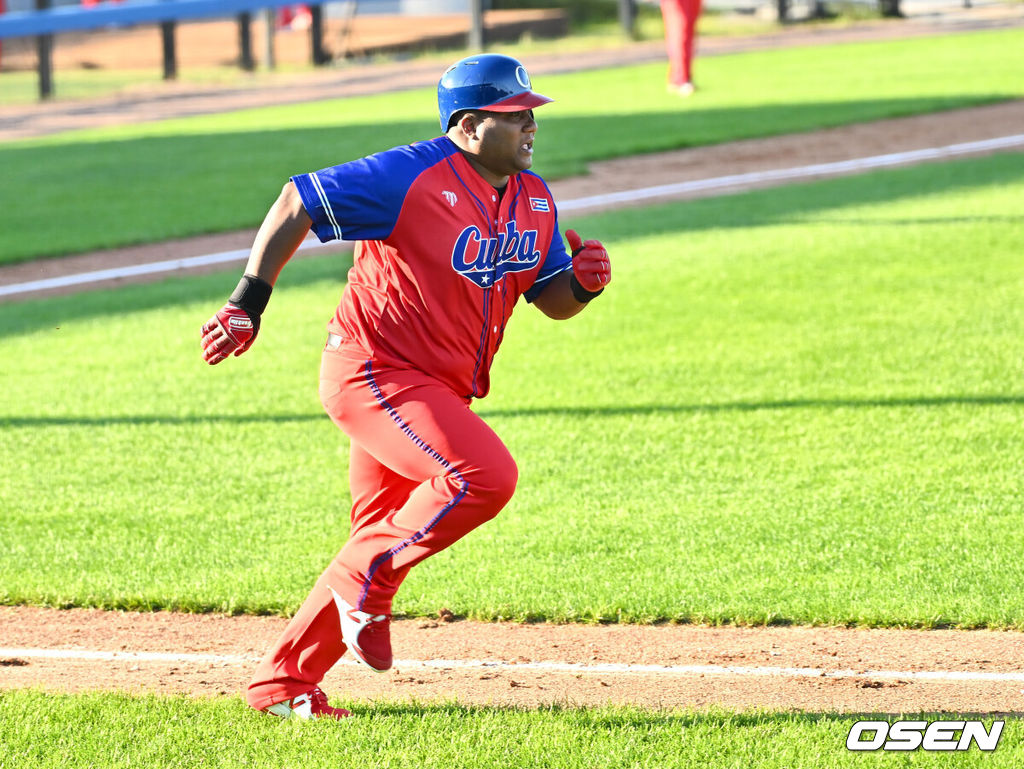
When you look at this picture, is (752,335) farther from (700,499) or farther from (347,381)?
(347,381)

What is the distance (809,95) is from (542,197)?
1665cm

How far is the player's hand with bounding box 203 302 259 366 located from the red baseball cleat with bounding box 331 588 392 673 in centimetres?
80

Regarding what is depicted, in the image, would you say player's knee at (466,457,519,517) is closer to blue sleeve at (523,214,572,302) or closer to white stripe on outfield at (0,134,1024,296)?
blue sleeve at (523,214,572,302)

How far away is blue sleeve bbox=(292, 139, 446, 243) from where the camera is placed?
4008 mm

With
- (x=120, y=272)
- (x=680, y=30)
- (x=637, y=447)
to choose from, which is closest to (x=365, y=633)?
(x=637, y=447)

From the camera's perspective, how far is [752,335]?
9219 millimetres

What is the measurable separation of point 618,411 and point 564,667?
3.15 metres

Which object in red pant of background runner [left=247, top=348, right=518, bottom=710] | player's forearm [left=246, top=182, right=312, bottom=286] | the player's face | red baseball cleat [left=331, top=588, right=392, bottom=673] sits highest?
the player's face

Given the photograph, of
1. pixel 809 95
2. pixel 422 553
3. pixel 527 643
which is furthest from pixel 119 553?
pixel 809 95

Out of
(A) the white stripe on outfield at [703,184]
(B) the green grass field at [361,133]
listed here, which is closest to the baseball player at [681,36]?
(B) the green grass field at [361,133]

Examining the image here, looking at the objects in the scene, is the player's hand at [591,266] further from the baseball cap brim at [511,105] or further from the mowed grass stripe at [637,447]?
the mowed grass stripe at [637,447]

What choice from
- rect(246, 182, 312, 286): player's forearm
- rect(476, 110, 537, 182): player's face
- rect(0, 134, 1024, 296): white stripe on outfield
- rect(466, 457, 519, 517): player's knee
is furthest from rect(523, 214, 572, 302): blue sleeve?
rect(0, 134, 1024, 296): white stripe on outfield

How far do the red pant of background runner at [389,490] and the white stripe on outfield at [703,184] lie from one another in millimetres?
8355

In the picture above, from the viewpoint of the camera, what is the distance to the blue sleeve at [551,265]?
461cm
